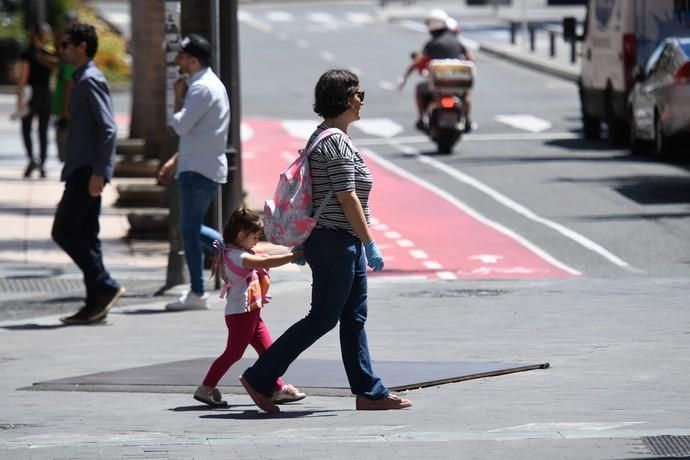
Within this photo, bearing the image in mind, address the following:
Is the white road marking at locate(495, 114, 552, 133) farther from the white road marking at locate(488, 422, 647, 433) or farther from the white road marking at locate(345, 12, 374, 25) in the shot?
the white road marking at locate(345, 12, 374, 25)

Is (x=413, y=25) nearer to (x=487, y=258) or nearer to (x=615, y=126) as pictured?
(x=615, y=126)

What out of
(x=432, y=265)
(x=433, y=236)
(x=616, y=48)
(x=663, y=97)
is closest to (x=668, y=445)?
(x=432, y=265)

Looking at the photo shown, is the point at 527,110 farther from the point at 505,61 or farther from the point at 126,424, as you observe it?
the point at 126,424

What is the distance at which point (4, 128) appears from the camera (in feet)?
107

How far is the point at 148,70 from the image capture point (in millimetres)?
22922

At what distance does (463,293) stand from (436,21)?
1108 cm

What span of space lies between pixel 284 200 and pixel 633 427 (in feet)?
6.27

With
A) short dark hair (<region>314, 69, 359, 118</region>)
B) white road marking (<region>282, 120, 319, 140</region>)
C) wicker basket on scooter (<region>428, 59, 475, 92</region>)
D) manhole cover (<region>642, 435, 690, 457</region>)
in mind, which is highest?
short dark hair (<region>314, 69, 359, 118</region>)

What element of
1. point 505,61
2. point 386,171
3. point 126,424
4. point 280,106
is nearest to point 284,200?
point 126,424

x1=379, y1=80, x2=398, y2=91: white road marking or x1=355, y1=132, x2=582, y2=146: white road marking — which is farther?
x1=379, y1=80, x2=398, y2=91: white road marking

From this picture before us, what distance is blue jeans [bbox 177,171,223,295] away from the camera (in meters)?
13.3

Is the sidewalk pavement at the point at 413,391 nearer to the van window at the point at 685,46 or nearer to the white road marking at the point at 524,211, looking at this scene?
the white road marking at the point at 524,211

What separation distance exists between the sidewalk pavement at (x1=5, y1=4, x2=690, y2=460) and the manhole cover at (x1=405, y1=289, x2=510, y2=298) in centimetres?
Answer: 2

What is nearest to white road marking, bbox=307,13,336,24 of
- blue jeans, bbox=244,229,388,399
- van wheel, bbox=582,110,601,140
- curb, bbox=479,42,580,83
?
curb, bbox=479,42,580,83
